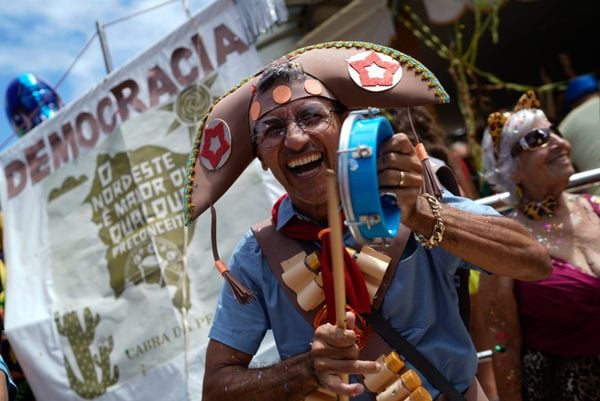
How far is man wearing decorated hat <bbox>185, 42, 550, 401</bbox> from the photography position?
5.41ft

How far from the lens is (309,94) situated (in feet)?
5.65

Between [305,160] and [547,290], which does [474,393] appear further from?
[547,290]

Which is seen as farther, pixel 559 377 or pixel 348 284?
pixel 559 377

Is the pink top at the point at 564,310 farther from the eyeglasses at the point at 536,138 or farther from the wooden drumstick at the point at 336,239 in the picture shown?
the wooden drumstick at the point at 336,239

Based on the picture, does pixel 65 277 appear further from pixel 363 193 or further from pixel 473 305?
pixel 363 193

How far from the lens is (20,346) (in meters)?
3.60

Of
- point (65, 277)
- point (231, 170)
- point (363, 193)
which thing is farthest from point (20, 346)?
point (363, 193)

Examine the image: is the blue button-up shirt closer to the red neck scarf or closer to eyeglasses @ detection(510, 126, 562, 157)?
the red neck scarf

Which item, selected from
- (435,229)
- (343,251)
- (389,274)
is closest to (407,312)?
(389,274)

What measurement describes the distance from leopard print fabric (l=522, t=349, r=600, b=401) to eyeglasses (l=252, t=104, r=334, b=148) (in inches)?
64.2

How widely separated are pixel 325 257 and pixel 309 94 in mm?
422

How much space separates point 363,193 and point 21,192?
333 cm

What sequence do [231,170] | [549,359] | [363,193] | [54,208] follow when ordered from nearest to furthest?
[363,193] → [231,170] → [549,359] → [54,208]

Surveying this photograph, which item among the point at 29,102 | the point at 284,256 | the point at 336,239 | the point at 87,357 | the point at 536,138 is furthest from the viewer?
the point at 29,102
